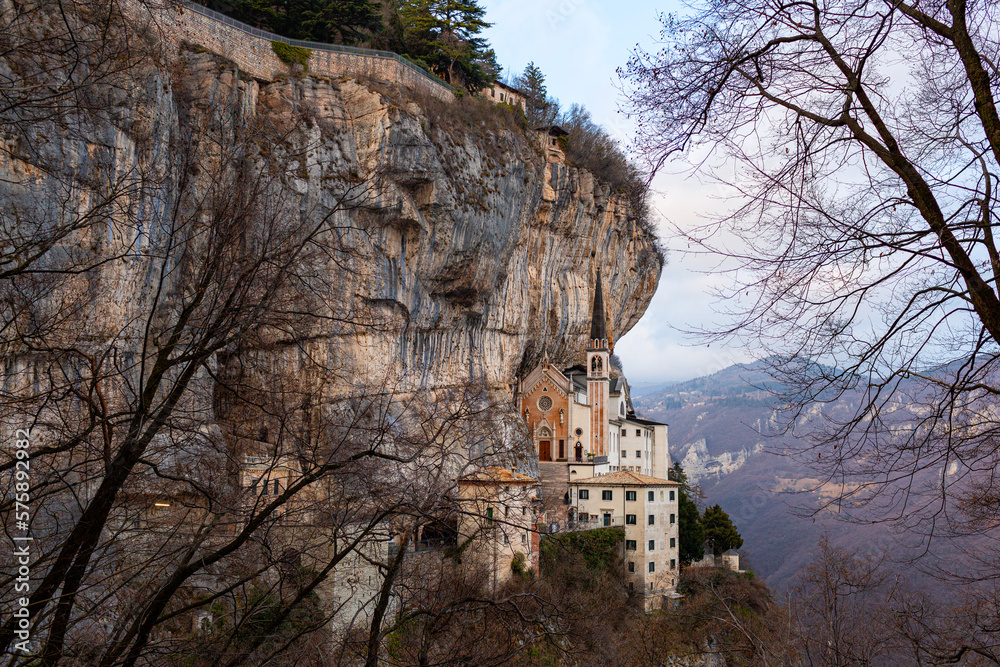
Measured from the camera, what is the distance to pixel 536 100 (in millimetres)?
44125

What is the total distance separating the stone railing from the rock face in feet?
2.13

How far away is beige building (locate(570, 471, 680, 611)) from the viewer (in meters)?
32.3

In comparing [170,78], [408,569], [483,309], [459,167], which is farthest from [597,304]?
[408,569]

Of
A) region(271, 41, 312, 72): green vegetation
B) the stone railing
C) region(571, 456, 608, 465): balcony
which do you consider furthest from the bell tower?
region(271, 41, 312, 72): green vegetation

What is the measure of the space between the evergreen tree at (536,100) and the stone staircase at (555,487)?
1644cm

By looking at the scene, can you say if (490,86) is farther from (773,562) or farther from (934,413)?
(934,413)

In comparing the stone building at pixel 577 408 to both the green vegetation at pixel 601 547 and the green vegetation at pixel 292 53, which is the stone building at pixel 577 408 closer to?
the green vegetation at pixel 601 547

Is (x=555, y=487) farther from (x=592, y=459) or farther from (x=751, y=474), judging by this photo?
(x=751, y=474)

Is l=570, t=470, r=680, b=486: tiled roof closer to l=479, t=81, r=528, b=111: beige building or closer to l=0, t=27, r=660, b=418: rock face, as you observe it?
l=0, t=27, r=660, b=418: rock face

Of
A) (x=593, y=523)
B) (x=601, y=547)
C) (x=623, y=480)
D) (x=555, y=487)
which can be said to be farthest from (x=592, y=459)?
(x=601, y=547)

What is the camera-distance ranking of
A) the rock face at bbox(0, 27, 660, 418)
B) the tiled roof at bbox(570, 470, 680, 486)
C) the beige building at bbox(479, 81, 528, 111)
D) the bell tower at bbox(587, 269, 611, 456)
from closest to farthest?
1. the rock face at bbox(0, 27, 660, 418)
2. the tiled roof at bbox(570, 470, 680, 486)
3. the beige building at bbox(479, 81, 528, 111)
4. the bell tower at bbox(587, 269, 611, 456)

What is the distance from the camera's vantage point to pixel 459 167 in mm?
28688

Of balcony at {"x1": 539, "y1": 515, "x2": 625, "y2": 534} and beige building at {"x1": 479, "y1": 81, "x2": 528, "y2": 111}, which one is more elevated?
beige building at {"x1": 479, "y1": 81, "x2": 528, "y2": 111}

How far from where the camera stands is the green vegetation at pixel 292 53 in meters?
26.1
